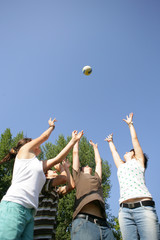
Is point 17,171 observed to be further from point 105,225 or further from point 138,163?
point 138,163

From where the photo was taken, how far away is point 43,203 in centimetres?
314

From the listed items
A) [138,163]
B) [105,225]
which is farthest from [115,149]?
[105,225]

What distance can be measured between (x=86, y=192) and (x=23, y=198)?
1.14 m

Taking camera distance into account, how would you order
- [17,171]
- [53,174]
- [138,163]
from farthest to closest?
[53,174]
[138,163]
[17,171]

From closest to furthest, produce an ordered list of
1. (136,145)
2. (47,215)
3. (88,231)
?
1. (88,231)
2. (47,215)
3. (136,145)

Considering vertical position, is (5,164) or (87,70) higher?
(5,164)

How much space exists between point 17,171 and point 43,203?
1.11 meters

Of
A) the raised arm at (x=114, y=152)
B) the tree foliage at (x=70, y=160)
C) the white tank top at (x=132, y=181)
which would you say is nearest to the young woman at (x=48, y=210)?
the white tank top at (x=132, y=181)

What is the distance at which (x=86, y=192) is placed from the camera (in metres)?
2.93

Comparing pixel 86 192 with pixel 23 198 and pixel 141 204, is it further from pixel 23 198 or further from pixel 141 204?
pixel 23 198

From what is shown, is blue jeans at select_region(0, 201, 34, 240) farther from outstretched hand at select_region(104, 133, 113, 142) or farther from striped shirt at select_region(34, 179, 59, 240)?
outstretched hand at select_region(104, 133, 113, 142)

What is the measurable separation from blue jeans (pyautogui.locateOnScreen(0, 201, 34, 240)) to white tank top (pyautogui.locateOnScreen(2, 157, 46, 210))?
2.6 inches

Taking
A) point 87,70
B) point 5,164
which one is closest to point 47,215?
point 87,70

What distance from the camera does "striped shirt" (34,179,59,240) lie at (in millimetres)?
2818
